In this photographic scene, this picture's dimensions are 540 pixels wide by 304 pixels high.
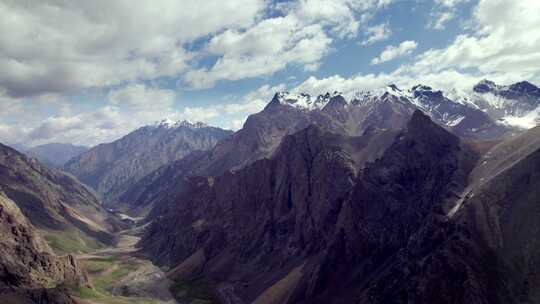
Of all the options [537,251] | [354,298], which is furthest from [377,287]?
[537,251]

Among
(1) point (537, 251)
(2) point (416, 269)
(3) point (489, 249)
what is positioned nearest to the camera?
(1) point (537, 251)

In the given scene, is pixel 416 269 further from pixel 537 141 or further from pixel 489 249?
pixel 537 141

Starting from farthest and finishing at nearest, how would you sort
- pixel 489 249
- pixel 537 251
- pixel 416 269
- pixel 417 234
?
pixel 417 234 → pixel 416 269 → pixel 489 249 → pixel 537 251

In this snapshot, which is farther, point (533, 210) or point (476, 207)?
point (476, 207)

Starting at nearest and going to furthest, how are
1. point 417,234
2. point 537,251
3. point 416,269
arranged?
1. point 537,251
2. point 416,269
3. point 417,234

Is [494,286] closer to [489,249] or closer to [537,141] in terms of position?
[489,249]

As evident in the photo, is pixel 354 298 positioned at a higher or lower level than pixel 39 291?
lower

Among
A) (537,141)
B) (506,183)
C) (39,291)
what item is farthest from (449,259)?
(39,291)

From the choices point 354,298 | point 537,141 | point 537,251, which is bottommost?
point 354,298

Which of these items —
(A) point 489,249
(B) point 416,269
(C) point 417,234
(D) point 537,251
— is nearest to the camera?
(D) point 537,251
